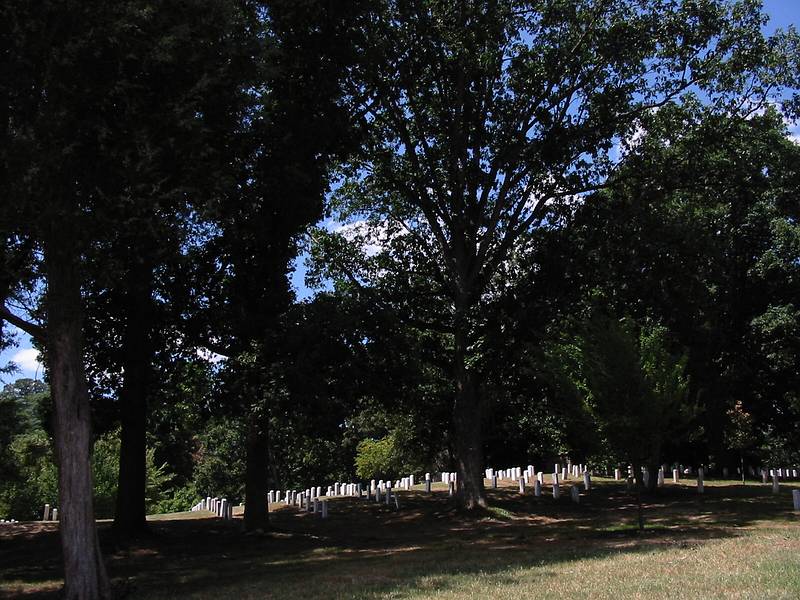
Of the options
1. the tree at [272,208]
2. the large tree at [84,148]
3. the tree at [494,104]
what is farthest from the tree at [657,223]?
the large tree at [84,148]

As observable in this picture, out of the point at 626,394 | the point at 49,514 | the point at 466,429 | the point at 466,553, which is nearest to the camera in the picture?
the point at 466,553

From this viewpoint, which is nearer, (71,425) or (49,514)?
(71,425)

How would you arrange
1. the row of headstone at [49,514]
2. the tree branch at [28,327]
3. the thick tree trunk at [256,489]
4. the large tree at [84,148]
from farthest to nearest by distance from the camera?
the row of headstone at [49,514]
the thick tree trunk at [256,489]
the tree branch at [28,327]
the large tree at [84,148]

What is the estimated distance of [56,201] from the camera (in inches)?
465

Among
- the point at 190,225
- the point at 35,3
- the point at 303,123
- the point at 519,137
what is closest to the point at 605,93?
the point at 519,137

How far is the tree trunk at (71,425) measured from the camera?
11.6 metres

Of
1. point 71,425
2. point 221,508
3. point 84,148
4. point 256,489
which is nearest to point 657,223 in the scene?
point 256,489

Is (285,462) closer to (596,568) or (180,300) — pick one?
(180,300)

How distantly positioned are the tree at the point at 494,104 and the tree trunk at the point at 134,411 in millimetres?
8519

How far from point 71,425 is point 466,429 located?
14.0 meters

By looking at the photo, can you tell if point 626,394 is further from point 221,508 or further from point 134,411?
point 221,508

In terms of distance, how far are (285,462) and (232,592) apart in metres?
46.0

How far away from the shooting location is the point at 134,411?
18875 millimetres

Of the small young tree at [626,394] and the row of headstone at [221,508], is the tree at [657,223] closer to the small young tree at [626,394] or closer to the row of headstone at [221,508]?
the small young tree at [626,394]
